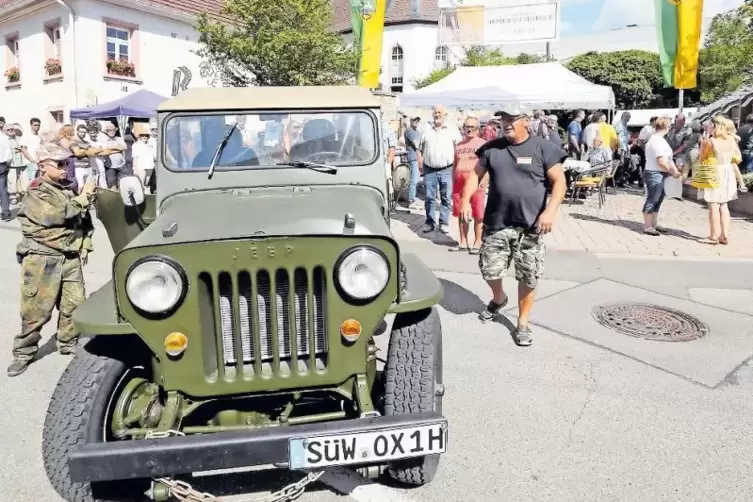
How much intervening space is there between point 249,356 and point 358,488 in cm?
88

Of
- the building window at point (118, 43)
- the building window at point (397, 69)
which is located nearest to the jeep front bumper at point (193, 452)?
the building window at point (118, 43)

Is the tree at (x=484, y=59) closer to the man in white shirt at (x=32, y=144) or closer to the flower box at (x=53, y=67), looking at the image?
the flower box at (x=53, y=67)

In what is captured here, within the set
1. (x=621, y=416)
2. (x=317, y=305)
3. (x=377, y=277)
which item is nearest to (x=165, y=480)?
(x=317, y=305)

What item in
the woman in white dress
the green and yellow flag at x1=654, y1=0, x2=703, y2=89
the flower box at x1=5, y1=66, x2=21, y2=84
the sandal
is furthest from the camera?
the flower box at x1=5, y1=66, x2=21, y2=84

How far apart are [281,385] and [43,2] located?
712 inches

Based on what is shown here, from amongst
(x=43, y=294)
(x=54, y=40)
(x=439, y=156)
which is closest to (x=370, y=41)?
(x=439, y=156)

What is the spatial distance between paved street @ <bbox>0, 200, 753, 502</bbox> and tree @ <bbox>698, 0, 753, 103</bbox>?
12511 millimetres

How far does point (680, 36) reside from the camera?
11266 mm

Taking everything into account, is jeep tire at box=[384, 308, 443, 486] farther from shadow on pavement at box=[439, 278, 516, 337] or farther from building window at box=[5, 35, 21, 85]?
building window at box=[5, 35, 21, 85]

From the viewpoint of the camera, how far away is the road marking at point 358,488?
2779 mm

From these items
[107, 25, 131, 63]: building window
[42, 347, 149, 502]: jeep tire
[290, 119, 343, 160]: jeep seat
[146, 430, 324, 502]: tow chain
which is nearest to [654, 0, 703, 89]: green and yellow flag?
[290, 119, 343, 160]: jeep seat

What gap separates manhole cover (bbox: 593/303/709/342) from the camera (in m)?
4.80

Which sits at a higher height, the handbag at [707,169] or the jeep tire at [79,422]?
Result: the handbag at [707,169]

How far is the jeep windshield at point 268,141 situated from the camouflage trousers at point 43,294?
1.30 m
